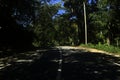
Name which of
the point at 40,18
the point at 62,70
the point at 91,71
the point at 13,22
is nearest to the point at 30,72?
the point at 62,70

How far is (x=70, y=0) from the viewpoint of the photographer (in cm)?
8338

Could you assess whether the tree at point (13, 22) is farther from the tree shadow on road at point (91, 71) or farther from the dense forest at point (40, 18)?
the tree shadow on road at point (91, 71)

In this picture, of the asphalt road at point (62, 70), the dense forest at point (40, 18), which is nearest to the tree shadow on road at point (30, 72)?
the asphalt road at point (62, 70)

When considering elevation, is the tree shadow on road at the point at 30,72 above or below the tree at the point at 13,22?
below

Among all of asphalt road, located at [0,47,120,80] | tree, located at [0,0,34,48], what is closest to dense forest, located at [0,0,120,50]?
tree, located at [0,0,34,48]

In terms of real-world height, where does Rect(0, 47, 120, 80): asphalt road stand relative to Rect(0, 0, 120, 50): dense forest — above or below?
below

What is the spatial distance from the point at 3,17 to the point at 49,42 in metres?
88.1

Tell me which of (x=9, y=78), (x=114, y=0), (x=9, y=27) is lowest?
(x=9, y=78)

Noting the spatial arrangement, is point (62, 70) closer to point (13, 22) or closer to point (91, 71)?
point (91, 71)

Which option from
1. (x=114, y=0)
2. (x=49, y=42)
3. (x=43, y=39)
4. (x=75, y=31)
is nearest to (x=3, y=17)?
(x=114, y=0)

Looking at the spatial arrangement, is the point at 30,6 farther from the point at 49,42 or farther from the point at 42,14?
the point at 49,42

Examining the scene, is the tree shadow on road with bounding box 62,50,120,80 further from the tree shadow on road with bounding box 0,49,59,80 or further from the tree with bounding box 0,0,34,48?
the tree with bounding box 0,0,34,48

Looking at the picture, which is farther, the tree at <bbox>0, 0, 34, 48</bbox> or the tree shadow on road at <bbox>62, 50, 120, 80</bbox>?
the tree at <bbox>0, 0, 34, 48</bbox>

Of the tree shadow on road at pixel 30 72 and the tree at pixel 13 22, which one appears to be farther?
the tree at pixel 13 22
